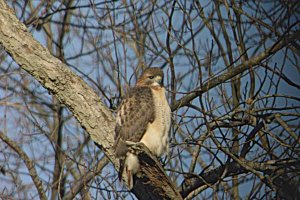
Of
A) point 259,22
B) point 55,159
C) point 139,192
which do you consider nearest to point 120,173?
point 139,192

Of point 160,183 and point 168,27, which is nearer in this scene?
point 160,183

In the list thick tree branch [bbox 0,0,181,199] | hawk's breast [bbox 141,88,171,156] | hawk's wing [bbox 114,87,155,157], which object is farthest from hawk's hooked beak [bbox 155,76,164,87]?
thick tree branch [bbox 0,0,181,199]

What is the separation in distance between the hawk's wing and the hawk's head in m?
0.14

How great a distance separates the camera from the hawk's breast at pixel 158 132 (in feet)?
16.3

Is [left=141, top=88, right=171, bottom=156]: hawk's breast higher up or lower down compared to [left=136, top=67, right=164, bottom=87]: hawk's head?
lower down

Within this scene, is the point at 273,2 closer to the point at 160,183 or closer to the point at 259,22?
the point at 259,22

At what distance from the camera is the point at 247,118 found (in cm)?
473

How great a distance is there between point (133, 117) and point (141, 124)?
3.3 inches

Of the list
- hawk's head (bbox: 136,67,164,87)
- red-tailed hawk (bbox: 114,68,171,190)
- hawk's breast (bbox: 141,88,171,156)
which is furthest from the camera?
hawk's head (bbox: 136,67,164,87)

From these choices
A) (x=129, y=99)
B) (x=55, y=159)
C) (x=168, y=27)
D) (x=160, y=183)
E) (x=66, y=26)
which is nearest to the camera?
(x=160, y=183)

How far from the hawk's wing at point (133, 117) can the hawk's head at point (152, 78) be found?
5.5 inches

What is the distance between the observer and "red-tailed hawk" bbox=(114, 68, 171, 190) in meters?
4.71

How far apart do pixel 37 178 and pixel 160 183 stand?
2.66m

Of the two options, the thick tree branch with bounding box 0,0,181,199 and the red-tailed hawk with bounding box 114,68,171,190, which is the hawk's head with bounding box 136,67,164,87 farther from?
the thick tree branch with bounding box 0,0,181,199
